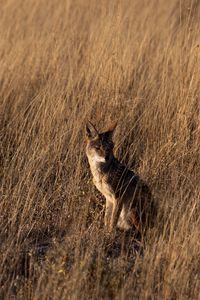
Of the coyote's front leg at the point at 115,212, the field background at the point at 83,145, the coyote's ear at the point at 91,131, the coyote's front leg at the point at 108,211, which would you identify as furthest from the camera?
the coyote's ear at the point at 91,131

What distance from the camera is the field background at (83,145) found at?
3.99 meters

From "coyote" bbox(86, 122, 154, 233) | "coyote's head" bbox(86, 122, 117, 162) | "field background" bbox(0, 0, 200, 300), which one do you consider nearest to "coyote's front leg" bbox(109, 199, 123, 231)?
"coyote" bbox(86, 122, 154, 233)

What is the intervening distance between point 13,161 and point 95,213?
2.96 ft

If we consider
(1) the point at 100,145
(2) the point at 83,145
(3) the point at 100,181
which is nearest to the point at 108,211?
(3) the point at 100,181

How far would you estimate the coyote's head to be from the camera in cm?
518

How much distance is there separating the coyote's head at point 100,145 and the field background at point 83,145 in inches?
12.2

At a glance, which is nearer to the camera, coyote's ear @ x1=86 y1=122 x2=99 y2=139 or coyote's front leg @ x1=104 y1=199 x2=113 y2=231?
coyote's front leg @ x1=104 y1=199 x2=113 y2=231

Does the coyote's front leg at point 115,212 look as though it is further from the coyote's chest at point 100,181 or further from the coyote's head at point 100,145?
the coyote's head at point 100,145

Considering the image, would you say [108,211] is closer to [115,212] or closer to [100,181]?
[115,212]

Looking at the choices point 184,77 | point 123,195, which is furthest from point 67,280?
point 184,77

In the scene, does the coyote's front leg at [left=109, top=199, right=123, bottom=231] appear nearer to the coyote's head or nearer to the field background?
the field background

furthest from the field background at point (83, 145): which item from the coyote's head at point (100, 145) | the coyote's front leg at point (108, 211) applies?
the coyote's head at point (100, 145)

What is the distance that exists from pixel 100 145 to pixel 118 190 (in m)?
0.39

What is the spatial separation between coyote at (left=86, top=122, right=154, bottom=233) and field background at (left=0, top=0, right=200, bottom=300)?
0.51 ft
